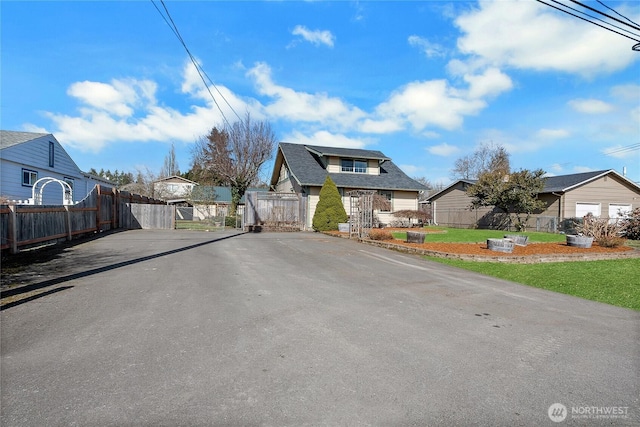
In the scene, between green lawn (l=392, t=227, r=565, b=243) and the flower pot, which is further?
green lawn (l=392, t=227, r=565, b=243)

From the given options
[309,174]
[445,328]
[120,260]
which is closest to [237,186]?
[309,174]

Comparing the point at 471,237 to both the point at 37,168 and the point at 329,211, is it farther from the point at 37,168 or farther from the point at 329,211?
the point at 37,168

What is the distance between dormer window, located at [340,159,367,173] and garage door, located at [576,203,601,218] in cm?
1549

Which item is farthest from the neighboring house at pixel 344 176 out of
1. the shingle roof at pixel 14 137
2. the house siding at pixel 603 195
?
the shingle roof at pixel 14 137

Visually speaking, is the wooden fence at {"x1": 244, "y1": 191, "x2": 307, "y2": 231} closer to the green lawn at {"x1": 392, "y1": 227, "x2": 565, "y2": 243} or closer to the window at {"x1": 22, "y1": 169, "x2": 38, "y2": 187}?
the green lawn at {"x1": 392, "y1": 227, "x2": 565, "y2": 243}

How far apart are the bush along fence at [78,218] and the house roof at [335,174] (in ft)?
30.5

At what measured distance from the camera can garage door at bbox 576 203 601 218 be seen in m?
24.6

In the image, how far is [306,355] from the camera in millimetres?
3518

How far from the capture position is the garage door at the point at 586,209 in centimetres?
2459

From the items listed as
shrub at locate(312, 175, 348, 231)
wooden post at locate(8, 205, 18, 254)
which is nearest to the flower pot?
shrub at locate(312, 175, 348, 231)

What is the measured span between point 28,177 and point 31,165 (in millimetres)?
783

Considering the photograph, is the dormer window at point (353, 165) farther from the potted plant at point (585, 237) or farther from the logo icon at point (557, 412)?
the logo icon at point (557, 412)

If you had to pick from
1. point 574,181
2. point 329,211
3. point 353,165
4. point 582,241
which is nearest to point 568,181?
point 574,181

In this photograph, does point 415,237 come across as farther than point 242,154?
No
